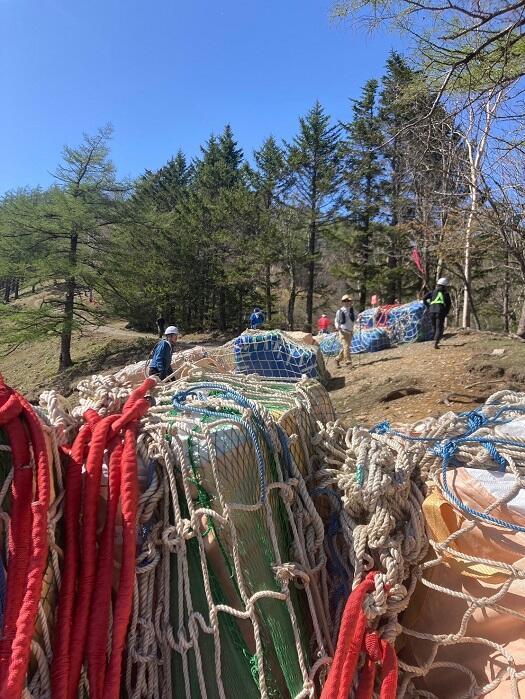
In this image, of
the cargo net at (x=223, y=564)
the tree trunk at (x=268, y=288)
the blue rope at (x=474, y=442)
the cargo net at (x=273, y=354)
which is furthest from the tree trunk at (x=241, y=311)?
the cargo net at (x=223, y=564)

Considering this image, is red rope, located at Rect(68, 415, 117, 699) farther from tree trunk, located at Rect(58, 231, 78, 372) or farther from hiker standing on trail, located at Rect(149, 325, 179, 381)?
tree trunk, located at Rect(58, 231, 78, 372)

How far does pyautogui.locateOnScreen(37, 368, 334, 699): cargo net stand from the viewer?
1.50 metres

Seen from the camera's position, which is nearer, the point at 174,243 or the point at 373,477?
the point at 373,477

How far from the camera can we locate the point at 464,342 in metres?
11.5

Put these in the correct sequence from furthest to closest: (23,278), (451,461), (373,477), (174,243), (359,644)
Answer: (174,243)
(23,278)
(451,461)
(373,477)
(359,644)

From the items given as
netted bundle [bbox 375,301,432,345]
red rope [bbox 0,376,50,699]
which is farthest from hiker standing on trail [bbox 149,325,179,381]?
netted bundle [bbox 375,301,432,345]

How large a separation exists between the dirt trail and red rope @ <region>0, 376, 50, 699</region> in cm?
560

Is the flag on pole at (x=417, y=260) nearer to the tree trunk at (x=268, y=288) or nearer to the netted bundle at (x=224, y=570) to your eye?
the tree trunk at (x=268, y=288)

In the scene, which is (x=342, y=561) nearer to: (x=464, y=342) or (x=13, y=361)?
(x=464, y=342)

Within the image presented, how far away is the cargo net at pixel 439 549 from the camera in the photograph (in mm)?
1589

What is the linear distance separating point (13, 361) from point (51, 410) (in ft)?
82.3

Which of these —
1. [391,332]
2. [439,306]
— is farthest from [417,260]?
[439,306]

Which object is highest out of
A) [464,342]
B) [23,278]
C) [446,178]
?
[446,178]

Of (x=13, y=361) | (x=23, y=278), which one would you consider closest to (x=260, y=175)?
(x=23, y=278)
